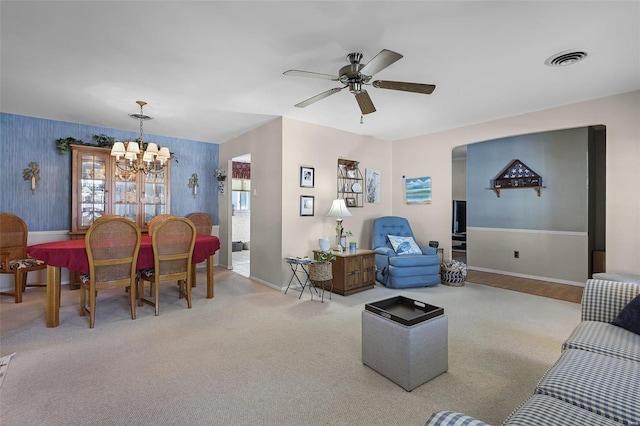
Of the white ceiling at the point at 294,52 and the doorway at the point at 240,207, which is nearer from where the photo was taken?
the white ceiling at the point at 294,52

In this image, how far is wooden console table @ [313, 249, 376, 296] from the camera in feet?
13.6

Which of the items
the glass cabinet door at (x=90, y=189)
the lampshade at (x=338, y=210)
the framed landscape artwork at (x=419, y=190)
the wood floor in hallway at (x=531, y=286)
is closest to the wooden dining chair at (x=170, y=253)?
the lampshade at (x=338, y=210)

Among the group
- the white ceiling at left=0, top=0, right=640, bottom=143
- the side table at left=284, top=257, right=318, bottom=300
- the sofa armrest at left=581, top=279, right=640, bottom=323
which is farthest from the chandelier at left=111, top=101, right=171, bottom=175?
the sofa armrest at left=581, top=279, right=640, bottom=323

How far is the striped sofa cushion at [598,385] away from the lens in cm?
117

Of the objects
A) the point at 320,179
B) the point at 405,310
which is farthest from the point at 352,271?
the point at 405,310

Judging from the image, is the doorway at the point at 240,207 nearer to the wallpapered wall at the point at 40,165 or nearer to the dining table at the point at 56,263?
the wallpapered wall at the point at 40,165

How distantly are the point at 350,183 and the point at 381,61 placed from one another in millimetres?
3219

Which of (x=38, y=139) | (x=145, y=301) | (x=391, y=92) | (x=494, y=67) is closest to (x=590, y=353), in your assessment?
(x=494, y=67)

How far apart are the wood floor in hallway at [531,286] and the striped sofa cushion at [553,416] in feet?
11.9

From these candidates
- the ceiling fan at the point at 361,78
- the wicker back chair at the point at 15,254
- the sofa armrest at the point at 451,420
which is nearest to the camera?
the sofa armrest at the point at 451,420

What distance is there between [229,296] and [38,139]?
3764 mm

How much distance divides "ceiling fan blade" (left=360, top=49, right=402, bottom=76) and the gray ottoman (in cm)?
178

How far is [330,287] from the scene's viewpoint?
4.29 meters

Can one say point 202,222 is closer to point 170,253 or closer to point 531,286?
point 170,253
